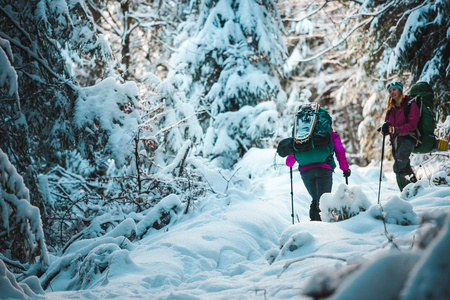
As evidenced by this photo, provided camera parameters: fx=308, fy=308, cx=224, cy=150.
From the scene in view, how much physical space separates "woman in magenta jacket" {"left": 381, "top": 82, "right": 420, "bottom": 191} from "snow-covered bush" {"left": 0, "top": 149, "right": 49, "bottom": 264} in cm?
515

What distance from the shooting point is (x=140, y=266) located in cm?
324

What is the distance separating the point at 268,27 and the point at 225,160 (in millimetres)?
5226

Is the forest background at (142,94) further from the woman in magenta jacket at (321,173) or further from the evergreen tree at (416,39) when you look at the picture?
the woman in magenta jacket at (321,173)

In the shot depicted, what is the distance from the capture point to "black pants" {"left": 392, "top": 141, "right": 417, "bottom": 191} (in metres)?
5.34

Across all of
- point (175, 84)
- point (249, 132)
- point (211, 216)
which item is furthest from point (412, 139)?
point (175, 84)

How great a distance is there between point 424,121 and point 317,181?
7.57ft

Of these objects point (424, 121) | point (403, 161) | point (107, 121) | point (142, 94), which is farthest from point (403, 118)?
point (142, 94)

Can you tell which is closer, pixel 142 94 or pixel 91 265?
pixel 91 265

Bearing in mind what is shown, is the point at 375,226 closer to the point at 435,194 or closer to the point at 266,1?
the point at 435,194

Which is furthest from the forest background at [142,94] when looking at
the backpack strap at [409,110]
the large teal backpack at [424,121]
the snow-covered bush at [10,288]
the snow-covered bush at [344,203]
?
the snow-covered bush at [344,203]

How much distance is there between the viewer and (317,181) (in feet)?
15.1

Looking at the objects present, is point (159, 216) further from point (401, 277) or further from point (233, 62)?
point (233, 62)

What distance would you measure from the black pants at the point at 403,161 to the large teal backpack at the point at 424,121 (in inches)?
6.0

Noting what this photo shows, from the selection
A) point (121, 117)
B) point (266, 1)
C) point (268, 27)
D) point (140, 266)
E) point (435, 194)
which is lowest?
point (140, 266)
